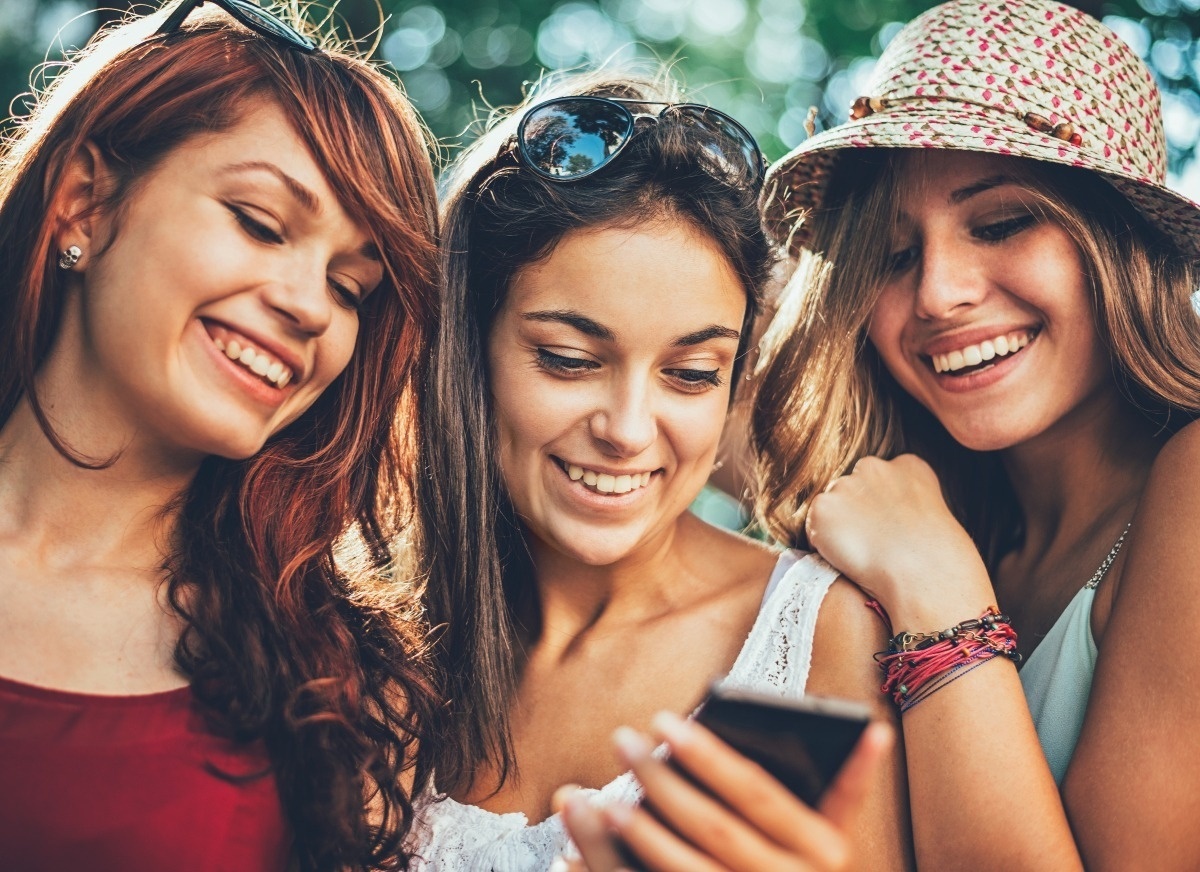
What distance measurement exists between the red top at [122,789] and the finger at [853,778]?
1.44 metres

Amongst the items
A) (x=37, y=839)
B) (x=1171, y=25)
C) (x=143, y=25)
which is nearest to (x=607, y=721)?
(x=37, y=839)

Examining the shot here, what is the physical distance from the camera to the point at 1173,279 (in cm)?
298

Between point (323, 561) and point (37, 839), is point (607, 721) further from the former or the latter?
point (37, 839)

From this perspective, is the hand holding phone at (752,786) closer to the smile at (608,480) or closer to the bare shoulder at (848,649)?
the bare shoulder at (848,649)

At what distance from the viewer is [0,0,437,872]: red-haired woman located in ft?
7.91

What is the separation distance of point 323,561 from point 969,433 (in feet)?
5.58

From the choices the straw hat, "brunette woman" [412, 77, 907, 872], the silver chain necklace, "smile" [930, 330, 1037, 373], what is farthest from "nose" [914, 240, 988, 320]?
the silver chain necklace

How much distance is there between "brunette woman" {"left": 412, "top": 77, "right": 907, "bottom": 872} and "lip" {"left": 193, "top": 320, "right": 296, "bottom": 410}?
20.4 inches

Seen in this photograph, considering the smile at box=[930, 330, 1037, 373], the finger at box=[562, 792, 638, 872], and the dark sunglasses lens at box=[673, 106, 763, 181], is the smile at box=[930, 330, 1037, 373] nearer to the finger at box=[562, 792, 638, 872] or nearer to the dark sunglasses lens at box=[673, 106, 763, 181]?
the dark sunglasses lens at box=[673, 106, 763, 181]

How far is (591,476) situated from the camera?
288cm

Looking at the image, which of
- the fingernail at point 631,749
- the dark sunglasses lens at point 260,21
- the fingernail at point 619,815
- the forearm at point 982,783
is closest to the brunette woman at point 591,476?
the forearm at point 982,783

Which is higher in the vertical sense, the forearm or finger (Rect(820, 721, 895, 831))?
finger (Rect(820, 721, 895, 831))

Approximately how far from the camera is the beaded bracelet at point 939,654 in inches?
101

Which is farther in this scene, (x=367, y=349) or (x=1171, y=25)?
(x=1171, y=25)
